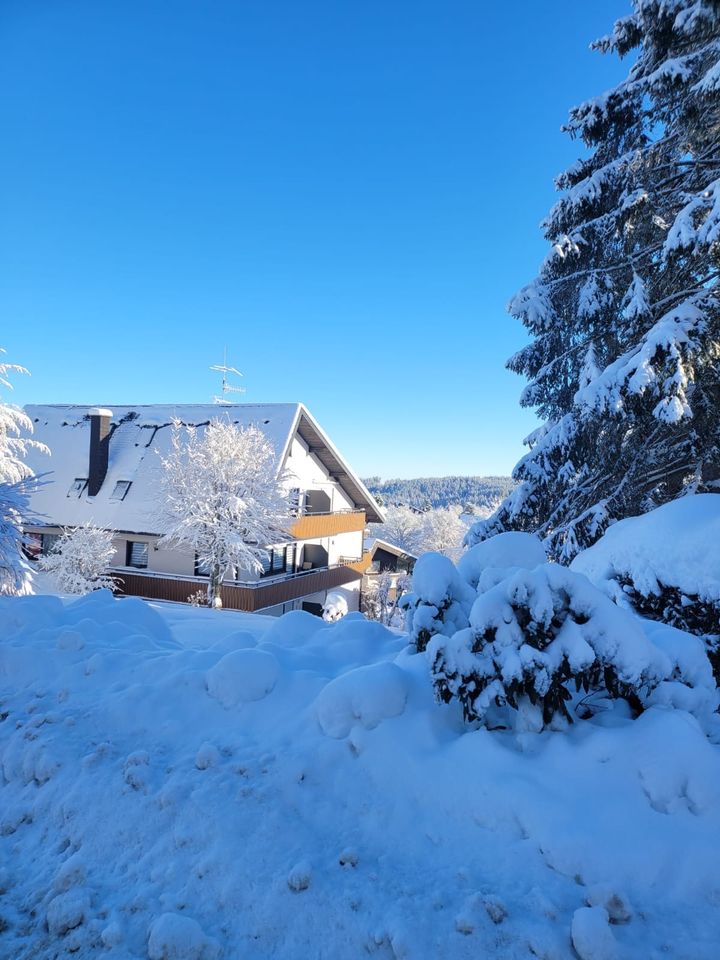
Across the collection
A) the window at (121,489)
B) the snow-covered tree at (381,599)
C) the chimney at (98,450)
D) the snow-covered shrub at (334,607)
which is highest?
the chimney at (98,450)

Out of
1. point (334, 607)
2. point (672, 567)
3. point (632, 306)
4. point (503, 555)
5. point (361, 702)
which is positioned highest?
point (632, 306)

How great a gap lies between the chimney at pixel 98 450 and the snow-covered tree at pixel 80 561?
11.4ft

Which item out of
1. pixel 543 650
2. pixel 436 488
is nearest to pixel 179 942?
pixel 543 650

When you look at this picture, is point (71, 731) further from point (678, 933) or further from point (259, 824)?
point (678, 933)

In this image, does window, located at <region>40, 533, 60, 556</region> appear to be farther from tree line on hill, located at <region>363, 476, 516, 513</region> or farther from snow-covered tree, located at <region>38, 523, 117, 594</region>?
tree line on hill, located at <region>363, 476, 516, 513</region>

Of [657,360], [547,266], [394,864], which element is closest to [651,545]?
[657,360]

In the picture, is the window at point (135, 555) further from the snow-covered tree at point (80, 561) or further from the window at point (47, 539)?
the window at point (47, 539)

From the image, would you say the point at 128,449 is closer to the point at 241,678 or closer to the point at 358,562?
the point at 358,562

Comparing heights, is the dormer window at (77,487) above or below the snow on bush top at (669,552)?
above

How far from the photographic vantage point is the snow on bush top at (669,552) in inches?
157

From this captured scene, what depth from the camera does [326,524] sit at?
21609 mm

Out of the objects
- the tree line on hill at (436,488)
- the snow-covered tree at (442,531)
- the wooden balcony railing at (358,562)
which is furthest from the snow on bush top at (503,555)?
the tree line on hill at (436,488)

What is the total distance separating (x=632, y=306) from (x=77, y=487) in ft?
65.3

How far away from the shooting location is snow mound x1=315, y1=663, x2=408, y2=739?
3102 millimetres
